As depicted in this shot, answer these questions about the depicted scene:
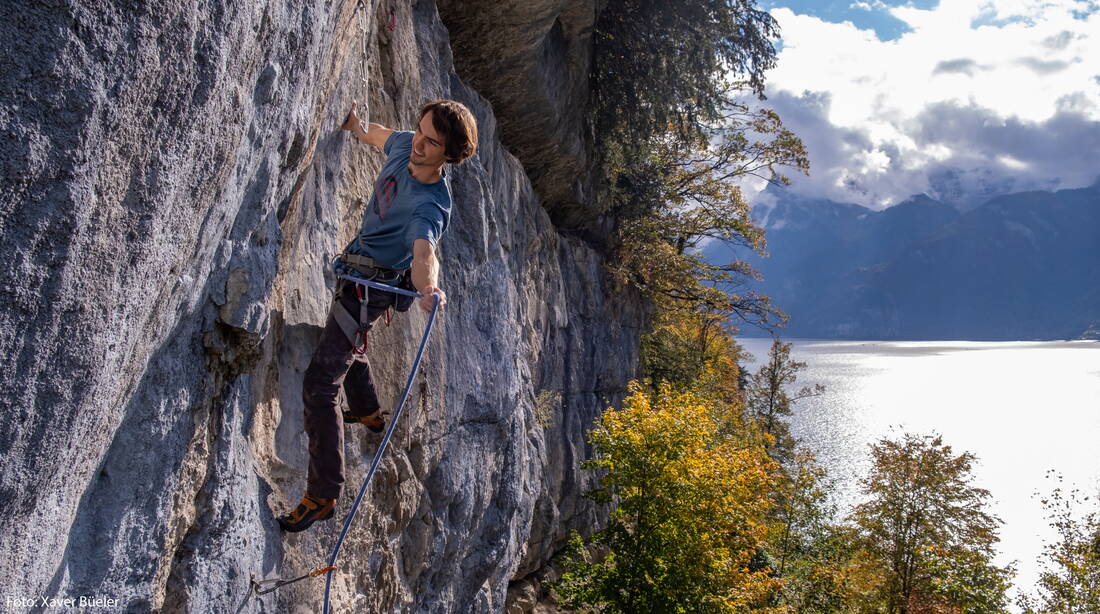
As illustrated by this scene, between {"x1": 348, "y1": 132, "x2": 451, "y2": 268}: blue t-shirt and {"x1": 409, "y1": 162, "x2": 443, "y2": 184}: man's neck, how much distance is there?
1.0 inches

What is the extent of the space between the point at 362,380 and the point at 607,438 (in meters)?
9.90

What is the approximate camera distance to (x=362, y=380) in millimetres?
4945

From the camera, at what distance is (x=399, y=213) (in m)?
4.24

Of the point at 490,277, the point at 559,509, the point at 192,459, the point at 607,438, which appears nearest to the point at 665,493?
the point at 607,438

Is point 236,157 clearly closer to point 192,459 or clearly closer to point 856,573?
point 192,459

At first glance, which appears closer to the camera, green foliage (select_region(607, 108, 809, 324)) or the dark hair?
the dark hair

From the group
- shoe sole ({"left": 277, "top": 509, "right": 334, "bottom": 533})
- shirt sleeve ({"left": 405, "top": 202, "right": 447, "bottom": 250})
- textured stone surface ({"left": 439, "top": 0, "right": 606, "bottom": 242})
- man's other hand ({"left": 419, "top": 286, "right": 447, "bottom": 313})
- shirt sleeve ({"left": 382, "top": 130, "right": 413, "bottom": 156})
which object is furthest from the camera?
textured stone surface ({"left": 439, "top": 0, "right": 606, "bottom": 242})

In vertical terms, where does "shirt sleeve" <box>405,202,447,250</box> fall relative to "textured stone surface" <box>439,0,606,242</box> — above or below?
below

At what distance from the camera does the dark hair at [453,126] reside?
4.00 metres

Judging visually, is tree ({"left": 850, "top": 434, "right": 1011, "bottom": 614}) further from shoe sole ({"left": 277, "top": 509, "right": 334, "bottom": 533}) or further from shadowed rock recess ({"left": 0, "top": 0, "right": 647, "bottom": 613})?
shoe sole ({"left": 277, "top": 509, "right": 334, "bottom": 533})

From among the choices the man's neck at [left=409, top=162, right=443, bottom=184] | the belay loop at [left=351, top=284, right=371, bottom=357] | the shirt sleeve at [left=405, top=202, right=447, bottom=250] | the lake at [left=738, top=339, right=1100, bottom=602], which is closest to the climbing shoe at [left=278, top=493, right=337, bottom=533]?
the belay loop at [left=351, top=284, right=371, bottom=357]

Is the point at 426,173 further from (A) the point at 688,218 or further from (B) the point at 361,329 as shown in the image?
(A) the point at 688,218

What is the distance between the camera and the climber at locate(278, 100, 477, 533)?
4.10 m

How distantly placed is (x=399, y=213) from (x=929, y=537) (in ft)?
73.4
